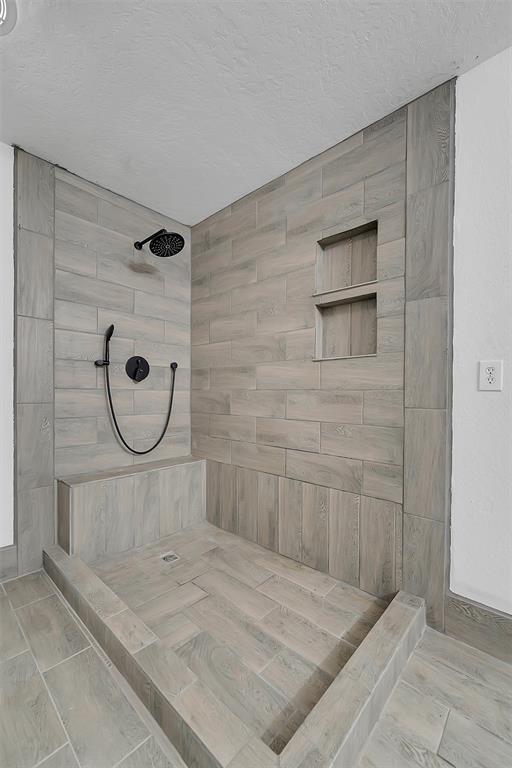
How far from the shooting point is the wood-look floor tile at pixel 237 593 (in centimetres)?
140

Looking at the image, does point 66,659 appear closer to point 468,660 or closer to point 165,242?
point 468,660

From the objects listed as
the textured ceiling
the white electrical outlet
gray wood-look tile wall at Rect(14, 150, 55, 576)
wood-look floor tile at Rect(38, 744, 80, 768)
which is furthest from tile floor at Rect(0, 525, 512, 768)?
the textured ceiling

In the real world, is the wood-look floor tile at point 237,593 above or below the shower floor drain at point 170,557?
above

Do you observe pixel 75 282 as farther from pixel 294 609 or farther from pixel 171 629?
pixel 294 609

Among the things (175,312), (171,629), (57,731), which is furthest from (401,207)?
(57,731)

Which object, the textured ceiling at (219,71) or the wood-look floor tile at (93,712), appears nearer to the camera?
the wood-look floor tile at (93,712)

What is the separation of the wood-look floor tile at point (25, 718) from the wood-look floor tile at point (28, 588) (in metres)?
0.37

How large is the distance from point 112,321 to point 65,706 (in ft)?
5.58

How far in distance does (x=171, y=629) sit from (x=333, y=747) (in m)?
0.71

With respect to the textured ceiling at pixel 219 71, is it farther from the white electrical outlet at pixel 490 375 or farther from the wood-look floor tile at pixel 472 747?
the wood-look floor tile at pixel 472 747

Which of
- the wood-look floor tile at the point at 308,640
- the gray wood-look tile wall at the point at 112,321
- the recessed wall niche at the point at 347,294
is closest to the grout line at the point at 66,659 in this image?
the wood-look floor tile at the point at 308,640

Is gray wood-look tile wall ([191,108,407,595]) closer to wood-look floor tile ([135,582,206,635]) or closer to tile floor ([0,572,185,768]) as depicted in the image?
wood-look floor tile ([135,582,206,635])

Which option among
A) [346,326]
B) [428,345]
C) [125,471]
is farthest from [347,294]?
[125,471]

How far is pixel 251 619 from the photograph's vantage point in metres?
1.35
